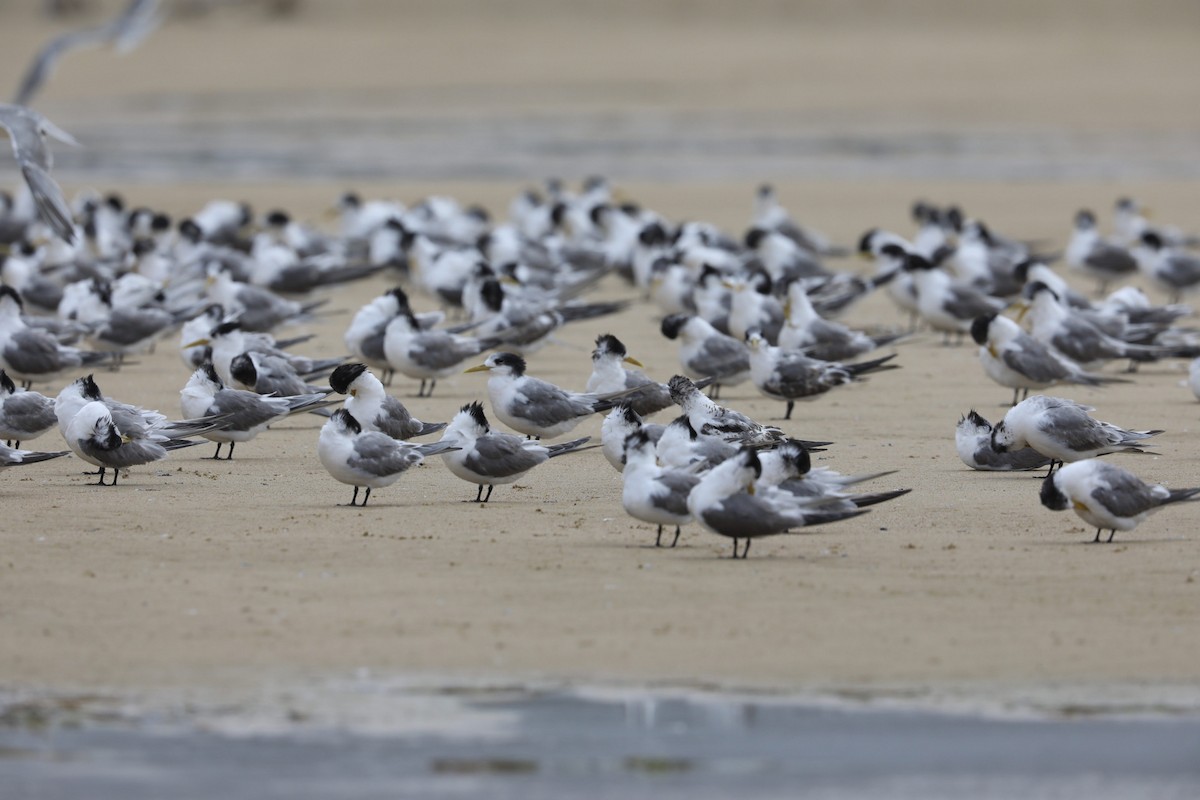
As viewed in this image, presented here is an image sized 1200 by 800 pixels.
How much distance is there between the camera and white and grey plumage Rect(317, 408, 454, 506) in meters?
8.41

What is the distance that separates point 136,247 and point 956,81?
93.7 feet

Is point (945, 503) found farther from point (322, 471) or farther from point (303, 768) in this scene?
point (303, 768)

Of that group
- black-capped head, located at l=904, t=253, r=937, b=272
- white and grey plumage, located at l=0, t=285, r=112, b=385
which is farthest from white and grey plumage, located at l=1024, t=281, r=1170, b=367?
white and grey plumage, located at l=0, t=285, r=112, b=385

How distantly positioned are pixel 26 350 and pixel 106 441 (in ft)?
11.5

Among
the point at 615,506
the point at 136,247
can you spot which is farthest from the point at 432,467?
the point at 136,247

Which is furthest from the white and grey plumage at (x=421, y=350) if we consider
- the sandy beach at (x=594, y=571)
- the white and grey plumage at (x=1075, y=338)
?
the white and grey plumage at (x=1075, y=338)

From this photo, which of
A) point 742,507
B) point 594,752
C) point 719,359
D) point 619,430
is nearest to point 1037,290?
point 719,359

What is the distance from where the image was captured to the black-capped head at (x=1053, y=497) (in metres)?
7.62

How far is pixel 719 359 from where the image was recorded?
11750mm

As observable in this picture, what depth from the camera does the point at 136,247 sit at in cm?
1767

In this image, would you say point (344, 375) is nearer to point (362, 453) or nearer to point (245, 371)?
point (362, 453)

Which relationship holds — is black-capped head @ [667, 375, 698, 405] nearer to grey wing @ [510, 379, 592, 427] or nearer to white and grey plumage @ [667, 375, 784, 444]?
white and grey plumage @ [667, 375, 784, 444]

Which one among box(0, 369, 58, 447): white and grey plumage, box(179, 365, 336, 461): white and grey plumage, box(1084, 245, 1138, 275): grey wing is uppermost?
box(1084, 245, 1138, 275): grey wing

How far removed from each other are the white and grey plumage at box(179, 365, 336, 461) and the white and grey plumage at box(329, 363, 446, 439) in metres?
0.58
